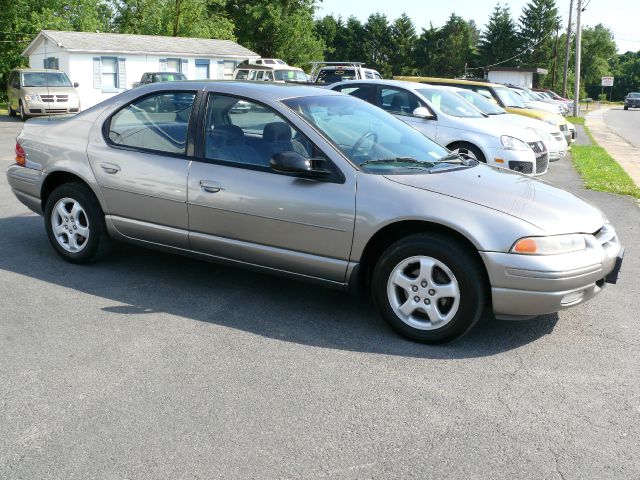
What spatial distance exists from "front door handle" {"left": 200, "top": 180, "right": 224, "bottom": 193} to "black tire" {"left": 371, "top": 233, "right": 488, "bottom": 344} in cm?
130

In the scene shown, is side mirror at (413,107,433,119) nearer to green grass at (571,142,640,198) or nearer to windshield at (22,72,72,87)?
green grass at (571,142,640,198)

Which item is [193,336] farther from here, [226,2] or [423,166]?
[226,2]

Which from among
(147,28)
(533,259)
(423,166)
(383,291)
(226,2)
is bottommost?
(383,291)

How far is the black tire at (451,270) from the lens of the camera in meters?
→ 4.32

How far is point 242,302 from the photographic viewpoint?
527 cm

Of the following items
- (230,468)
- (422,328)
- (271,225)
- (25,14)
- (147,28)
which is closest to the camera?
(230,468)

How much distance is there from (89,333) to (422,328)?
211 centimetres

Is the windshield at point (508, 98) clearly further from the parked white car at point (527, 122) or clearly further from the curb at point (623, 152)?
the parked white car at point (527, 122)

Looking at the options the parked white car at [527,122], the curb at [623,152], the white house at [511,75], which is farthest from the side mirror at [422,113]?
the white house at [511,75]

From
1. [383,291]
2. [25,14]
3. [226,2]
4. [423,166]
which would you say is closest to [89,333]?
[383,291]

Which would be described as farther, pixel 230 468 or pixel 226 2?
pixel 226 2

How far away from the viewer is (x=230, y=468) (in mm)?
3076

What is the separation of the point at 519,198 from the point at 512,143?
6.48 m

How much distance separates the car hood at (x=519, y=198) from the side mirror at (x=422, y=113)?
618 cm
